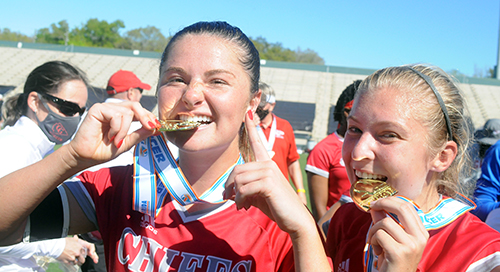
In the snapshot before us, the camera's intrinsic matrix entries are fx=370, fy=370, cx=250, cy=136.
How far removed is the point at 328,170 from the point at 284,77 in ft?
94.0

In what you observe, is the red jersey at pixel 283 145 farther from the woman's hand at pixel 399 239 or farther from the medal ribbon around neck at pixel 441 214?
the woman's hand at pixel 399 239

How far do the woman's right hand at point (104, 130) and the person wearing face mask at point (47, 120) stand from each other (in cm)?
143

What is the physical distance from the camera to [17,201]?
5.25ft

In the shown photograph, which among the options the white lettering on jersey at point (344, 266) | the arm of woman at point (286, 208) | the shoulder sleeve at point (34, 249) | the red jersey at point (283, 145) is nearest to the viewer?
the arm of woman at point (286, 208)

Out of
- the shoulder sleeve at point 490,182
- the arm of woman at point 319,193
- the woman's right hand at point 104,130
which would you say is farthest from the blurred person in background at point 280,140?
the woman's right hand at point 104,130

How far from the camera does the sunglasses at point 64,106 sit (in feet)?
11.5

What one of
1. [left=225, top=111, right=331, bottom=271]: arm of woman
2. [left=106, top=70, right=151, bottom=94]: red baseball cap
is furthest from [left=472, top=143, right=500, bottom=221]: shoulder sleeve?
[left=106, top=70, right=151, bottom=94]: red baseball cap

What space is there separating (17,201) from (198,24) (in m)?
1.18

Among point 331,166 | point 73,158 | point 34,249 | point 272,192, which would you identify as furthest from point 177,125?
point 331,166

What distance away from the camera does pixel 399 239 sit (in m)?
1.28

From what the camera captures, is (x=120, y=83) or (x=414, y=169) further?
(x=120, y=83)

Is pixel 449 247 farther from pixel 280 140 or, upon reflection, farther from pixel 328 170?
pixel 280 140

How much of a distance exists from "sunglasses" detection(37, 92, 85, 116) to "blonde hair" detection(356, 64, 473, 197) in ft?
9.46

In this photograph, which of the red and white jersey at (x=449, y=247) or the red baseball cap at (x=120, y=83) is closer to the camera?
the red and white jersey at (x=449, y=247)
